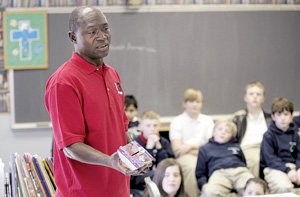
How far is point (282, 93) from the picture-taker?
6.04m

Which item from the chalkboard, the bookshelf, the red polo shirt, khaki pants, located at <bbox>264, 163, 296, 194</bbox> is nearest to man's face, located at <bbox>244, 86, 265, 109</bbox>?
the chalkboard

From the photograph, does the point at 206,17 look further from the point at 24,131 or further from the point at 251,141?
the point at 24,131

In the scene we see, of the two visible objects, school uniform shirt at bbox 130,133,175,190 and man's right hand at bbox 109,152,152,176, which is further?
school uniform shirt at bbox 130,133,175,190

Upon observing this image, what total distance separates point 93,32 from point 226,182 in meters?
2.97

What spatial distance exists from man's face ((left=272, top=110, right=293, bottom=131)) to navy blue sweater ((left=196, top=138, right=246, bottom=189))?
40cm

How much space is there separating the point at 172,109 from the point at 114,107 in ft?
12.5

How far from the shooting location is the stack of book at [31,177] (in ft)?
8.09

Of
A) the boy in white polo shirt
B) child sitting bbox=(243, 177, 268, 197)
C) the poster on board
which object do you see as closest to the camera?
child sitting bbox=(243, 177, 268, 197)

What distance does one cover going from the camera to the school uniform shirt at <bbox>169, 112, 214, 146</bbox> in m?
5.18

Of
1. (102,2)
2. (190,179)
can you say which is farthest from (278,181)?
(102,2)

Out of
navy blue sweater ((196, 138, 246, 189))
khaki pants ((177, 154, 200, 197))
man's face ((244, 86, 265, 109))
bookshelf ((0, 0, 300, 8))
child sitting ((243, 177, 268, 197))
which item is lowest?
khaki pants ((177, 154, 200, 197))

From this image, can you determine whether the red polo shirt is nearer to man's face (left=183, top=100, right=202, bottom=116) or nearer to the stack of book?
the stack of book

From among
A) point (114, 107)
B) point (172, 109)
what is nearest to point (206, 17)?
point (172, 109)

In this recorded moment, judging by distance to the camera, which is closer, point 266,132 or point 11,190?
point 11,190
